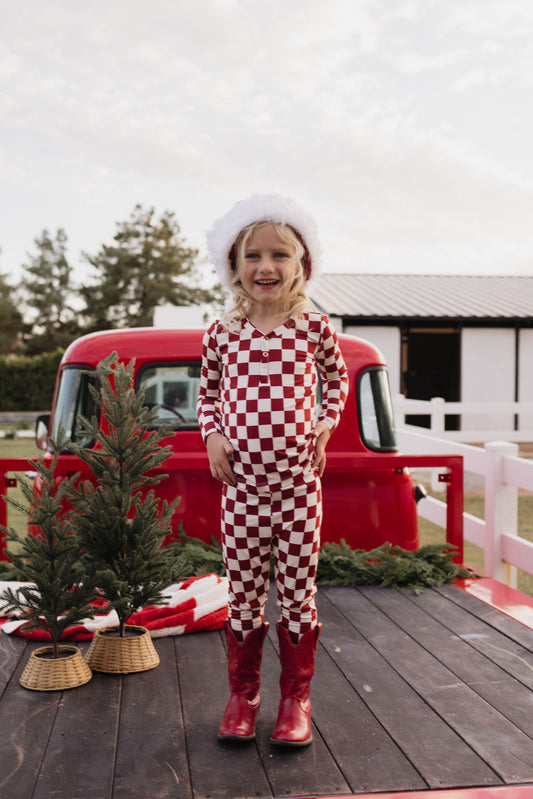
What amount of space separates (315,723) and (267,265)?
1642mm

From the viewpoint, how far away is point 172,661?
11.9ft

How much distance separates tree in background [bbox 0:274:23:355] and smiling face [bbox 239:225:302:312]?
53749 mm

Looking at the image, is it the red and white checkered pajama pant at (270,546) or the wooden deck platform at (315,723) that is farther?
the red and white checkered pajama pant at (270,546)

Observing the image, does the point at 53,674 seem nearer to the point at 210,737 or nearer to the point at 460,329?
the point at 210,737

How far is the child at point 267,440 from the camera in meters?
2.81

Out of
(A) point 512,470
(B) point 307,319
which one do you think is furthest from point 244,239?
(A) point 512,470

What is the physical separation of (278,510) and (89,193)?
27993 millimetres

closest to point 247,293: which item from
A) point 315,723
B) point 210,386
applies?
point 210,386

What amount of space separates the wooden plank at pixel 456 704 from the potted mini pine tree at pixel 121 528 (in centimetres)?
111

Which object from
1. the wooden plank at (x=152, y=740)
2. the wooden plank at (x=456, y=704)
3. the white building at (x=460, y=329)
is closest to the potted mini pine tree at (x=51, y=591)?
the wooden plank at (x=152, y=740)

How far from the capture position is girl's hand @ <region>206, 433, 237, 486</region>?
112 inches

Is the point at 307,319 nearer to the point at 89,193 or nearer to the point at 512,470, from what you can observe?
the point at 512,470

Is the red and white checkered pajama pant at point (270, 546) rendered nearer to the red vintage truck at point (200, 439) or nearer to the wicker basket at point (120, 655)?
the wicker basket at point (120, 655)

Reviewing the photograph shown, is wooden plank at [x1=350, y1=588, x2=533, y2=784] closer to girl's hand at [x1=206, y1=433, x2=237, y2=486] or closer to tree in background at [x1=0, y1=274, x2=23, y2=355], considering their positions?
girl's hand at [x1=206, y1=433, x2=237, y2=486]
